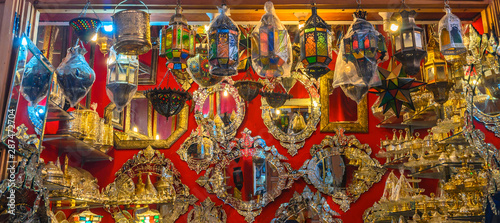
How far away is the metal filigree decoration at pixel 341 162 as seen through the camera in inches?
191

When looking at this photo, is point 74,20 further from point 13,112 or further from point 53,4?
point 13,112

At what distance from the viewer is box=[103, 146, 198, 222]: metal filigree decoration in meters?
4.86

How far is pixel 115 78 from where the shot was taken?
2533mm

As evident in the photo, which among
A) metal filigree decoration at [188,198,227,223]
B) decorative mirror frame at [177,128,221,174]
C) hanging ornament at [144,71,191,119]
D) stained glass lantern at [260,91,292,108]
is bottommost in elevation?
metal filigree decoration at [188,198,227,223]

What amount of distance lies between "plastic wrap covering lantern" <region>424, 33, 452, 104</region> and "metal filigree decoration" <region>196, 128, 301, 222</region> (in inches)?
88.5

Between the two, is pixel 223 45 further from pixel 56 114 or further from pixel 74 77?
pixel 56 114

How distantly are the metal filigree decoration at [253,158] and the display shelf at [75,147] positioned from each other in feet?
3.43

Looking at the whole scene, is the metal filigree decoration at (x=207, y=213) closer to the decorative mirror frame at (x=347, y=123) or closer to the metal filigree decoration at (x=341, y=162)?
the metal filigree decoration at (x=341, y=162)

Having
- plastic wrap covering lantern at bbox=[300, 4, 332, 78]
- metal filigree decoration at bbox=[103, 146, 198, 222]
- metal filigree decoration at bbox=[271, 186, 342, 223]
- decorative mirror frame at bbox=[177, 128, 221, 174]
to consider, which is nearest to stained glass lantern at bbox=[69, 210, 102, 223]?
metal filigree decoration at bbox=[103, 146, 198, 222]

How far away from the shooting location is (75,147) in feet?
14.5

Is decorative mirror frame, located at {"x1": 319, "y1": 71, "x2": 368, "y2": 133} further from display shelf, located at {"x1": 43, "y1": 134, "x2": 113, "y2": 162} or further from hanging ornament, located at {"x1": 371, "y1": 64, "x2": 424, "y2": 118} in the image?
display shelf, located at {"x1": 43, "y1": 134, "x2": 113, "y2": 162}

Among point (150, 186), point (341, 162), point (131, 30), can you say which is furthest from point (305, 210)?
point (131, 30)

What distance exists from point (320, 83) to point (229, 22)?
2994mm

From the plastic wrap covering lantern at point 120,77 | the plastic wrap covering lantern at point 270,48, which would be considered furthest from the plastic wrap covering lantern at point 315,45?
the plastic wrap covering lantern at point 120,77
